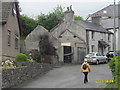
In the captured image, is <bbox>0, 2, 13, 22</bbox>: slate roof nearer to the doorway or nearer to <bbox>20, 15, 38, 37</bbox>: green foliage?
the doorway

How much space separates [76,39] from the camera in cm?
3894

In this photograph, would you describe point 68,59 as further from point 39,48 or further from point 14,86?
point 14,86

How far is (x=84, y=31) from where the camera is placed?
3850cm

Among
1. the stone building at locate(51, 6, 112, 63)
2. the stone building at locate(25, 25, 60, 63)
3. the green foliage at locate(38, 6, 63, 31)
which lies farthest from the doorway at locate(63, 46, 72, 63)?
the green foliage at locate(38, 6, 63, 31)

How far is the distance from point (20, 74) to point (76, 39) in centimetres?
2389

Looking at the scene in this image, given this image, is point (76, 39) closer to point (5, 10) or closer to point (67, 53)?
point (67, 53)

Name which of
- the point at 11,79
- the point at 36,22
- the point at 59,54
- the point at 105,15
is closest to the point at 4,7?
the point at 11,79

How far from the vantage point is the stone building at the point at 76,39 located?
1383 inches

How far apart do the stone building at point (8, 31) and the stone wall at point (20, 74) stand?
2.84 meters

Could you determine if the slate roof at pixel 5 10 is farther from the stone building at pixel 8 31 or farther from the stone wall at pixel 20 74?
the stone wall at pixel 20 74

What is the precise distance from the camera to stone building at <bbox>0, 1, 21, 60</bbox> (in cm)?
2020

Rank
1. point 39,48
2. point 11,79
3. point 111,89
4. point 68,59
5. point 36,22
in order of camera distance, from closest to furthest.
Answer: point 111,89
point 11,79
point 39,48
point 68,59
point 36,22

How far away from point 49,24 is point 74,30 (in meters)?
14.3

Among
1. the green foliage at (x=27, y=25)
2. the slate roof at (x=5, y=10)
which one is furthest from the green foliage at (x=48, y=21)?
the slate roof at (x=5, y=10)
